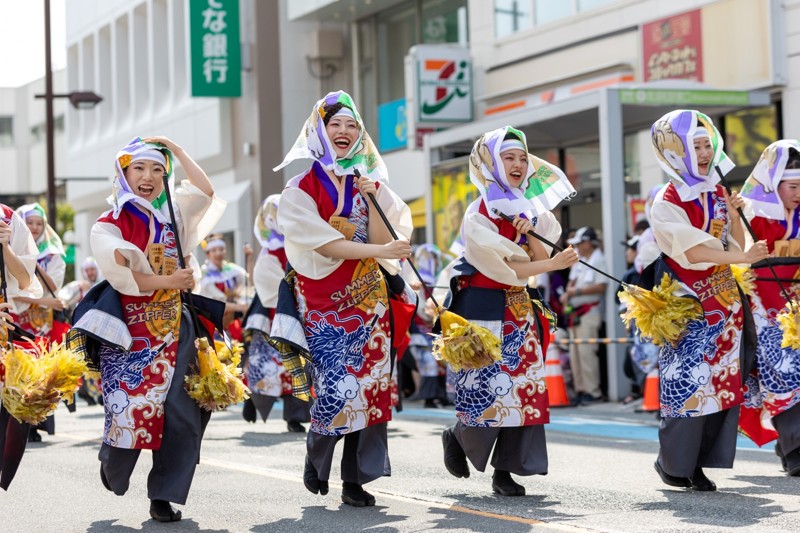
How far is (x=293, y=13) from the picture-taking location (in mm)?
27906

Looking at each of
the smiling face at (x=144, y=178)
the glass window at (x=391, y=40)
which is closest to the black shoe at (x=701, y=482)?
the smiling face at (x=144, y=178)

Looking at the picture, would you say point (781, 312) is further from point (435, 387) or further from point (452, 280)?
point (435, 387)

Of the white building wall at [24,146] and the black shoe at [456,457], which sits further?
the white building wall at [24,146]

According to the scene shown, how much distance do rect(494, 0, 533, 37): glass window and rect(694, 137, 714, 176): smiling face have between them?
13.8 metres

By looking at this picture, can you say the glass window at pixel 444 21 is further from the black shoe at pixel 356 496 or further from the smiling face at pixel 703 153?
the black shoe at pixel 356 496

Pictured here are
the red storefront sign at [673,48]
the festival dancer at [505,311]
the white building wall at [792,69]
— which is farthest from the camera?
the red storefront sign at [673,48]

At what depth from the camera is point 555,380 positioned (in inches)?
588

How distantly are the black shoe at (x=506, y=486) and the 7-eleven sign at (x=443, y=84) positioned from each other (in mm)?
13607

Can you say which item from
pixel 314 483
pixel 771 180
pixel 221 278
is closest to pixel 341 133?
pixel 314 483

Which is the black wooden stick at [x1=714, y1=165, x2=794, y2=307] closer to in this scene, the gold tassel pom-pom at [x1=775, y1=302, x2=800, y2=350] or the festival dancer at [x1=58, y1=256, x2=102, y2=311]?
the gold tassel pom-pom at [x1=775, y1=302, x2=800, y2=350]

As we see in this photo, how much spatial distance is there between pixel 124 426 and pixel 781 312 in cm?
369

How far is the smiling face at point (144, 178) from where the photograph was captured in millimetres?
7156

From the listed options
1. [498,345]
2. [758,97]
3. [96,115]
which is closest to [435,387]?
[758,97]

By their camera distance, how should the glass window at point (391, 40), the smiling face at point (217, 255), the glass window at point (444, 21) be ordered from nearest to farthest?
the smiling face at point (217, 255)
the glass window at point (444, 21)
the glass window at point (391, 40)
